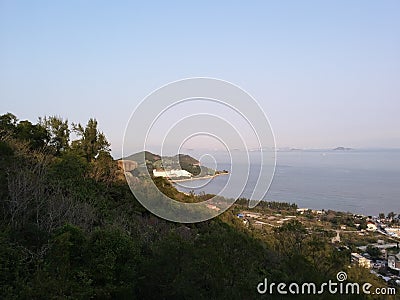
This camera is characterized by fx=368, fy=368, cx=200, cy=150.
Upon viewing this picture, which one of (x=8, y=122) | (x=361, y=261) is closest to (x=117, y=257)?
(x=361, y=261)

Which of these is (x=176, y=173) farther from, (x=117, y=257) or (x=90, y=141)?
(x=90, y=141)

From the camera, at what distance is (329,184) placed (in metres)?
20.3

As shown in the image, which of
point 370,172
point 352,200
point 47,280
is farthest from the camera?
point 370,172

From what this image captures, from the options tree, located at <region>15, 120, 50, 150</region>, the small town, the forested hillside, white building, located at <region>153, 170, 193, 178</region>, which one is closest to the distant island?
white building, located at <region>153, 170, 193, 178</region>

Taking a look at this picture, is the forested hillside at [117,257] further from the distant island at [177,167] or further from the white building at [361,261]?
the white building at [361,261]

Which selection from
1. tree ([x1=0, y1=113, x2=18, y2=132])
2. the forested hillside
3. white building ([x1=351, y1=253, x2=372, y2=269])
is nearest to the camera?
the forested hillside

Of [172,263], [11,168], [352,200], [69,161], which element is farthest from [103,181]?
[352,200]

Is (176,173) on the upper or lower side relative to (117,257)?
upper

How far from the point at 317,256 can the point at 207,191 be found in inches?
86.8

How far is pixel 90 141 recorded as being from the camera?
14922 mm

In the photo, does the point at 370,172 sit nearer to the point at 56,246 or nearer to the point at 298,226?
the point at 298,226

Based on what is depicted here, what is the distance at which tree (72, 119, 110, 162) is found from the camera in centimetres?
1471

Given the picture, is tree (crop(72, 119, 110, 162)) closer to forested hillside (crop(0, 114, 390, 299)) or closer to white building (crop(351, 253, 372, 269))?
forested hillside (crop(0, 114, 390, 299))

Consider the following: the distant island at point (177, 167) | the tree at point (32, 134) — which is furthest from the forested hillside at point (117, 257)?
the tree at point (32, 134)
